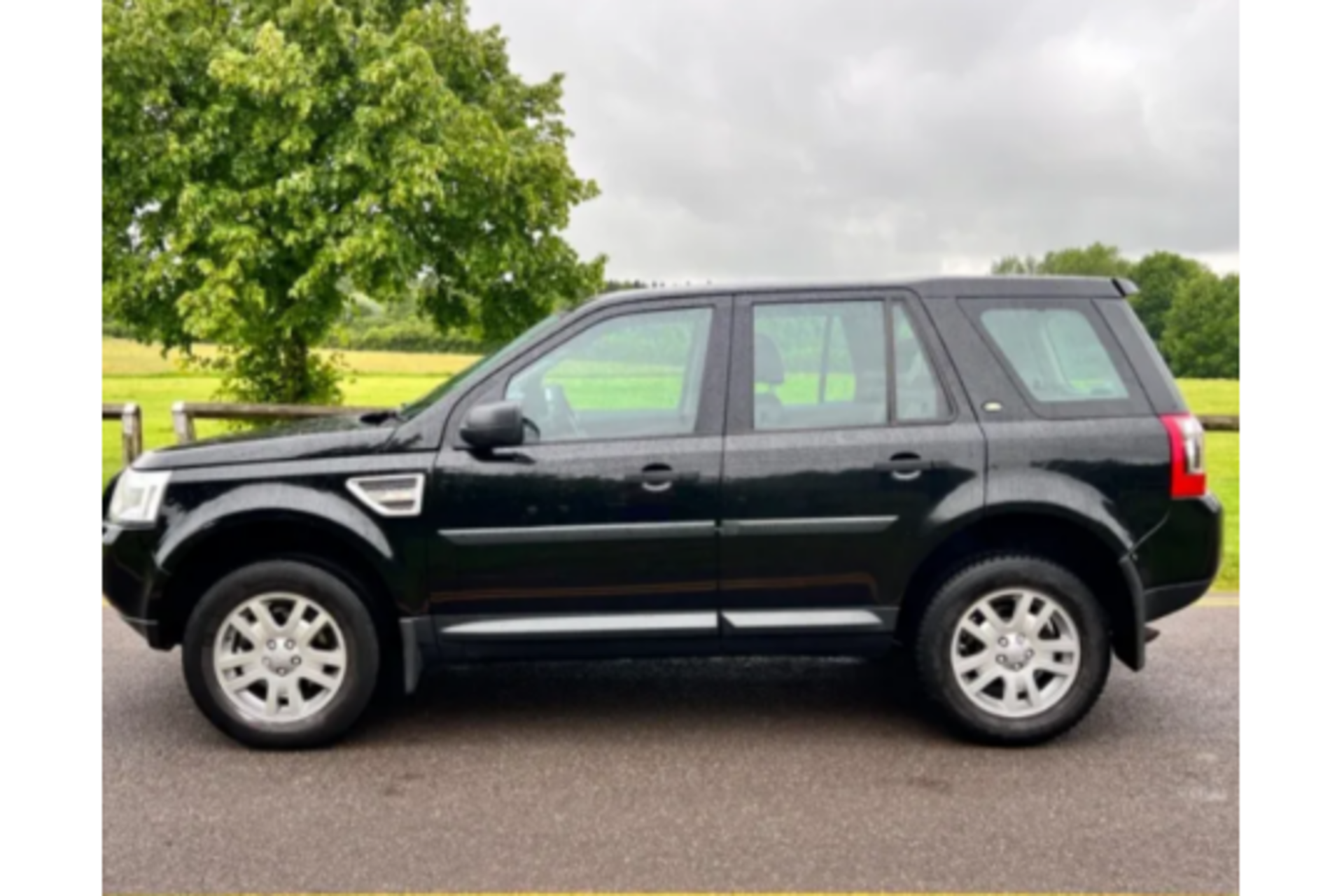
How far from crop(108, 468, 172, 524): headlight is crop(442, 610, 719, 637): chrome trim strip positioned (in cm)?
126

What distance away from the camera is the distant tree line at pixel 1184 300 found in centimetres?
4981


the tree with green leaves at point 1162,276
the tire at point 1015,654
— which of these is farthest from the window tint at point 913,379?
the tree with green leaves at point 1162,276

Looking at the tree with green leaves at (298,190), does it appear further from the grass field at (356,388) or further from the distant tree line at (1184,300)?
the distant tree line at (1184,300)

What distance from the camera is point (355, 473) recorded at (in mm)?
4652

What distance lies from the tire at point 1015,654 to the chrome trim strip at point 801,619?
0.79 ft

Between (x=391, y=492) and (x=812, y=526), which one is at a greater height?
(x=391, y=492)

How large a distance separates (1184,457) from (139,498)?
420 cm

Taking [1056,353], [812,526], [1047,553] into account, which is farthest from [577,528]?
[1056,353]

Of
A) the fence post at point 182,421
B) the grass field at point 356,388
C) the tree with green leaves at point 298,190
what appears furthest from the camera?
the grass field at point 356,388

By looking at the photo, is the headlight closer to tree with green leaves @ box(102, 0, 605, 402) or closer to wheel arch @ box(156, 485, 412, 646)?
wheel arch @ box(156, 485, 412, 646)

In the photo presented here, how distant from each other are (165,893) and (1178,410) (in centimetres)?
407

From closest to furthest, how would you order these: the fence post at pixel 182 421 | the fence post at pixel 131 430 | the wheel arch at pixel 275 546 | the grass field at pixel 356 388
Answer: the wheel arch at pixel 275 546
the fence post at pixel 131 430
the fence post at pixel 182 421
the grass field at pixel 356 388

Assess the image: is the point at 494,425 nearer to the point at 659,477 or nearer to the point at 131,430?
the point at 659,477

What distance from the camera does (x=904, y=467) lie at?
15.4ft
